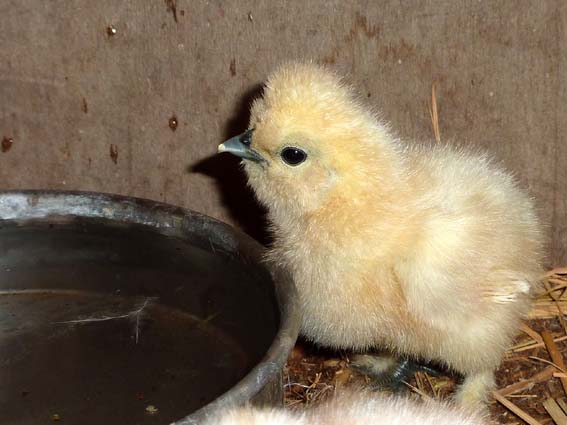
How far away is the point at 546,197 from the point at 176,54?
107 cm

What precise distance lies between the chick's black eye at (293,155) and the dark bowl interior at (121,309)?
0.72 ft

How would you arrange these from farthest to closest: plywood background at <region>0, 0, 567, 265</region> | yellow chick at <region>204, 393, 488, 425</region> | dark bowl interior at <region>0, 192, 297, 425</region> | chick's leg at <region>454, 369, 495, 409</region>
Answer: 1. plywood background at <region>0, 0, 567, 265</region>
2. chick's leg at <region>454, 369, 495, 409</region>
3. dark bowl interior at <region>0, 192, 297, 425</region>
4. yellow chick at <region>204, 393, 488, 425</region>

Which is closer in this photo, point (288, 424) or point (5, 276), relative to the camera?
point (288, 424)

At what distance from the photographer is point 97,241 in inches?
93.4

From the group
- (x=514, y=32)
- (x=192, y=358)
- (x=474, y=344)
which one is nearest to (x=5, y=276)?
(x=192, y=358)

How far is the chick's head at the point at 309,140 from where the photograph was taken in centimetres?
204

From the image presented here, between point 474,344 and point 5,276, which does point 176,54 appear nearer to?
point 5,276

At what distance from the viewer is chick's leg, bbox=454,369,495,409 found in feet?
7.80

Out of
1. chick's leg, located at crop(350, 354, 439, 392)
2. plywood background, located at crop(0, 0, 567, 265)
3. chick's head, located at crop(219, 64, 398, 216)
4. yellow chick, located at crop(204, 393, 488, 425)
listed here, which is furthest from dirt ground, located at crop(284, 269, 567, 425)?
yellow chick, located at crop(204, 393, 488, 425)

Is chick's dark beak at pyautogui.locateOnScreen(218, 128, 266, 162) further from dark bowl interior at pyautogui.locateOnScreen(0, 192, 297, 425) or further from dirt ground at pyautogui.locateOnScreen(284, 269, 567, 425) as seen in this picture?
dirt ground at pyautogui.locateOnScreen(284, 269, 567, 425)

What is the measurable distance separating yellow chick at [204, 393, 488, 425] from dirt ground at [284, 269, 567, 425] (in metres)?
0.72

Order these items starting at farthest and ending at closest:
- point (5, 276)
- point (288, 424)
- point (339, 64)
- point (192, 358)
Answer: point (339, 64)
point (5, 276)
point (192, 358)
point (288, 424)

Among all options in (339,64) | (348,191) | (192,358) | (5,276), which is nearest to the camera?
(348,191)

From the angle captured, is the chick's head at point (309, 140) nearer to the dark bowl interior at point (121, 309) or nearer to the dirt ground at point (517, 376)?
the dark bowl interior at point (121, 309)
